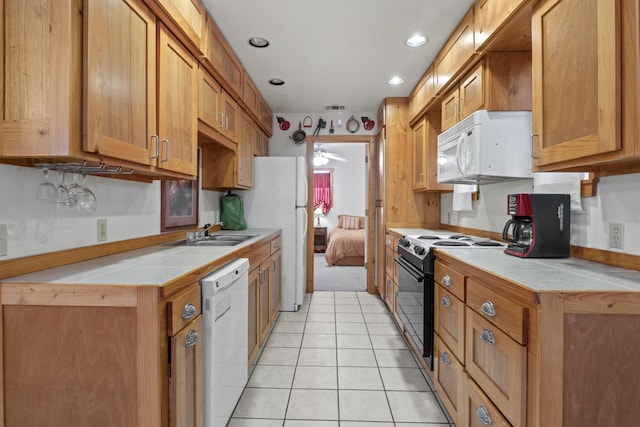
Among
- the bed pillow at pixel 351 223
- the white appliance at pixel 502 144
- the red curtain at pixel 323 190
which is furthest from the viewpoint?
the red curtain at pixel 323 190

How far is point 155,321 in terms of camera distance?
3.50ft

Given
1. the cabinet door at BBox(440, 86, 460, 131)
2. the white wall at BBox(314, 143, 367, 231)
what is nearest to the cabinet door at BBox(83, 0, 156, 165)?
the cabinet door at BBox(440, 86, 460, 131)

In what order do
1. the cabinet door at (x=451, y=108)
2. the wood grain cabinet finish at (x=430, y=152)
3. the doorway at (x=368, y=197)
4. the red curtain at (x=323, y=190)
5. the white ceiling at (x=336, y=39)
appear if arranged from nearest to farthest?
the white ceiling at (x=336, y=39)
the cabinet door at (x=451, y=108)
the wood grain cabinet finish at (x=430, y=152)
the doorway at (x=368, y=197)
the red curtain at (x=323, y=190)

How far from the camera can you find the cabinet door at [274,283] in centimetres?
309

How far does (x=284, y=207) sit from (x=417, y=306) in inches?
75.8

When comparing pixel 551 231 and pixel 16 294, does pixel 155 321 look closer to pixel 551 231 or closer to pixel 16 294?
pixel 16 294

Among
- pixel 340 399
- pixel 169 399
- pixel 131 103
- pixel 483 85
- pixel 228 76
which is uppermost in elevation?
pixel 228 76

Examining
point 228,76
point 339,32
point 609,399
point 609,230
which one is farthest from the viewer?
point 228,76

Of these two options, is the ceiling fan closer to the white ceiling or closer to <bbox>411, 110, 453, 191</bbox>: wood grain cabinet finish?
the white ceiling

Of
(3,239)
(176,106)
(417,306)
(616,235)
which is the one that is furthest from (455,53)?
(3,239)

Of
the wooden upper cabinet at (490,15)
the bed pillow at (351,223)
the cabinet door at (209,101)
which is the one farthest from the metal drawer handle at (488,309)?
the bed pillow at (351,223)

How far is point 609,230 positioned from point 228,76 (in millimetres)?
2573

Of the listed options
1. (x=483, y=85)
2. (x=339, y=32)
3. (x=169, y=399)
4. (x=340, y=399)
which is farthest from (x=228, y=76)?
(x=340, y=399)

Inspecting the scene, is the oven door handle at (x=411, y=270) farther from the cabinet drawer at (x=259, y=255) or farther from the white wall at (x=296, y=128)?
the white wall at (x=296, y=128)
